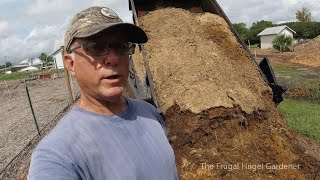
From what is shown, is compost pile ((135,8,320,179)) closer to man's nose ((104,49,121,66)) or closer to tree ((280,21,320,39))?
man's nose ((104,49,121,66))

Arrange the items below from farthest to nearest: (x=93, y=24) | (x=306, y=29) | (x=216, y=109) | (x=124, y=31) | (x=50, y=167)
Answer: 1. (x=306, y=29)
2. (x=216, y=109)
3. (x=124, y=31)
4. (x=93, y=24)
5. (x=50, y=167)

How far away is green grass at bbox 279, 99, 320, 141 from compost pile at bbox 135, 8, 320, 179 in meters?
0.83

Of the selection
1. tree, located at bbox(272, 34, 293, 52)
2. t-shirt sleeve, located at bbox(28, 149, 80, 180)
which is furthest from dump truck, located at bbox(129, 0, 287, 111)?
tree, located at bbox(272, 34, 293, 52)

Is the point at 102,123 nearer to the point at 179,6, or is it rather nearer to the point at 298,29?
the point at 179,6

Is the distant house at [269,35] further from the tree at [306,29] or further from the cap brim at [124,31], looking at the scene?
the cap brim at [124,31]

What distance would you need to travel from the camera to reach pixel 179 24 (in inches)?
287

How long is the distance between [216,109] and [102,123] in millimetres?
3985

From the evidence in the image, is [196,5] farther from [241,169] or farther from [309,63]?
[309,63]

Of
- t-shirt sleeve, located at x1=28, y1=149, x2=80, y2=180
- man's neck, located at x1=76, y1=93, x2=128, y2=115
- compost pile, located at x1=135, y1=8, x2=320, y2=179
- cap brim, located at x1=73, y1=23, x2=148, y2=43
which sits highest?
cap brim, located at x1=73, y1=23, x2=148, y2=43

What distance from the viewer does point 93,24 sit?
162 cm

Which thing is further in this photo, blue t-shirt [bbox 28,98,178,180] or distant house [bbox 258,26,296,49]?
distant house [bbox 258,26,296,49]

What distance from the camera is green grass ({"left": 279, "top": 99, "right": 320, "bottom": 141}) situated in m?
7.62

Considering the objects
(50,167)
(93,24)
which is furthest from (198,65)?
(50,167)

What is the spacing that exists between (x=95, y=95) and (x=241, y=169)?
339cm
